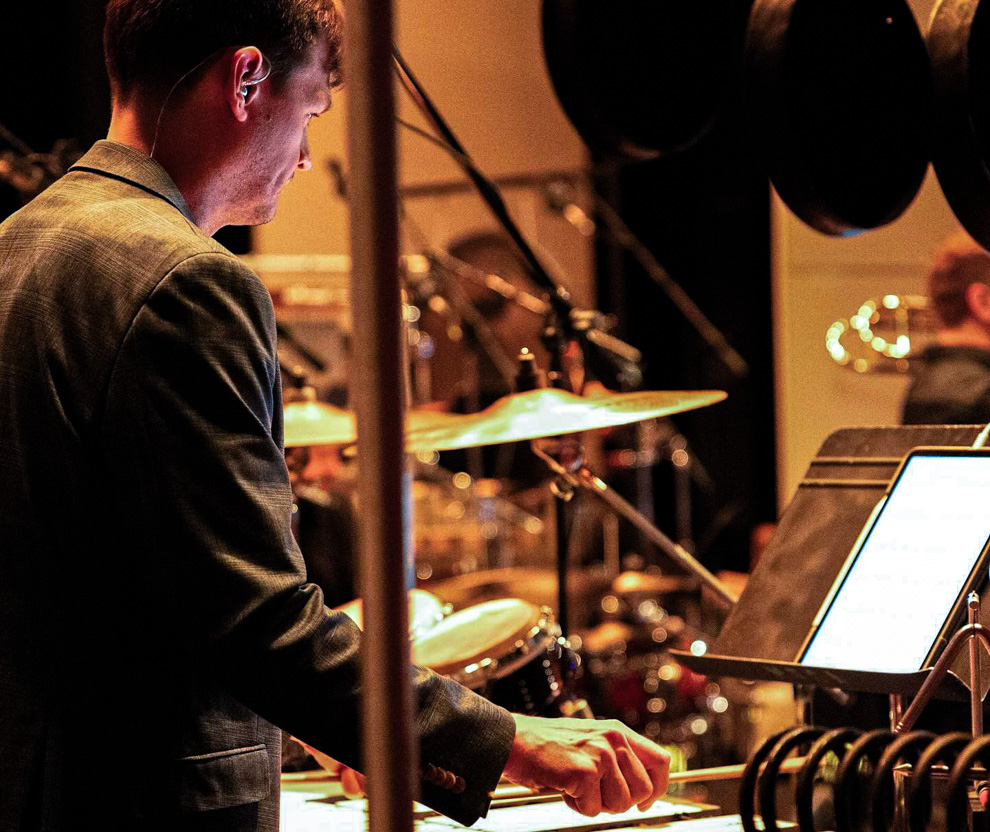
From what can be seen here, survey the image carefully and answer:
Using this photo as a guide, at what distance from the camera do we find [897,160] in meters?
2.03

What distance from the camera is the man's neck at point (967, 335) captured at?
3697mm

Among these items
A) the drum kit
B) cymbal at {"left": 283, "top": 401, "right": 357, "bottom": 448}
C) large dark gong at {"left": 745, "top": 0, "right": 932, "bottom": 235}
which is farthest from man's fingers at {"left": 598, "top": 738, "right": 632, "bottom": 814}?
cymbal at {"left": 283, "top": 401, "right": 357, "bottom": 448}

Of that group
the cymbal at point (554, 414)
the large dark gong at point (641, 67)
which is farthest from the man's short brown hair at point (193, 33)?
the cymbal at point (554, 414)

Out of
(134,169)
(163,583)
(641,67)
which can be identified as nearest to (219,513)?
(163,583)

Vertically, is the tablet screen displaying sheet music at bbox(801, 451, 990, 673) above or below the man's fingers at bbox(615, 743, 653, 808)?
above

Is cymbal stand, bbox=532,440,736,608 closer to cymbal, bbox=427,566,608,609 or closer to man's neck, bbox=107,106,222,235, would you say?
man's neck, bbox=107,106,222,235

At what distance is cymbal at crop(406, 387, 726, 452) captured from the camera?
83.5 inches

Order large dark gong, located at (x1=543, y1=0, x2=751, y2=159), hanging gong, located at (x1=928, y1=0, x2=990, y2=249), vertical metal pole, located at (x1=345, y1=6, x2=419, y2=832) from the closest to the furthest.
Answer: vertical metal pole, located at (x1=345, y1=6, x2=419, y2=832)
hanging gong, located at (x1=928, y1=0, x2=990, y2=249)
large dark gong, located at (x1=543, y1=0, x2=751, y2=159)

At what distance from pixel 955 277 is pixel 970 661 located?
248 cm

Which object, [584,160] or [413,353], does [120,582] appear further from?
[584,160]

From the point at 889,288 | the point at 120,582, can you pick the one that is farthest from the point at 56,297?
the point at 889,288

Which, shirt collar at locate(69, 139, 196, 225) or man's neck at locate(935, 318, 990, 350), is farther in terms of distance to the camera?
man's neck at locate(935, 318, 990, 350)

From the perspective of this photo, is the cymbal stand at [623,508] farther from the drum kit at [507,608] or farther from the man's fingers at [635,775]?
the man's fingers at [635,775]

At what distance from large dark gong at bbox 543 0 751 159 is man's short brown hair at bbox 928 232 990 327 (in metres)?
1.77
